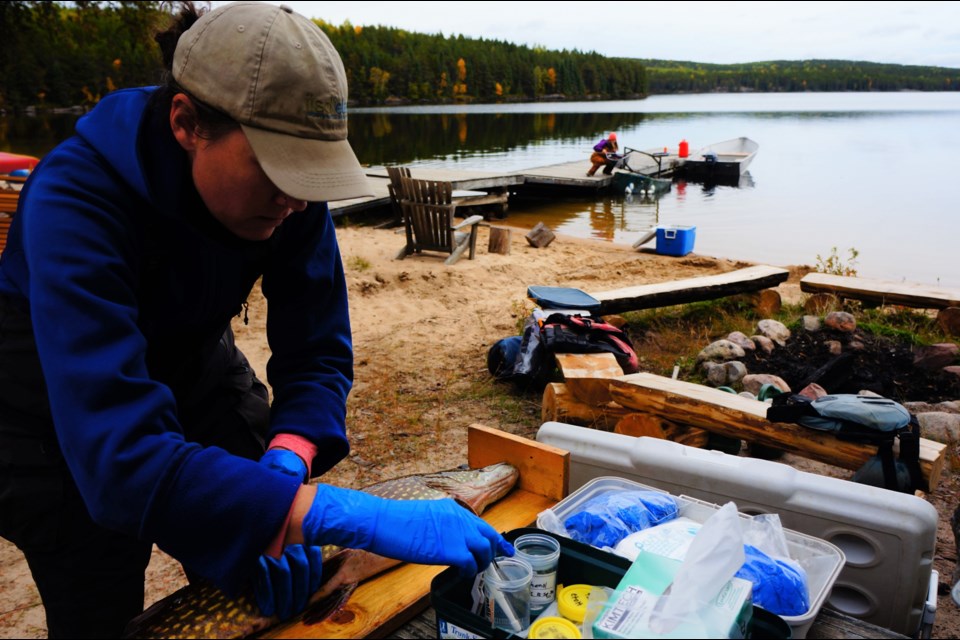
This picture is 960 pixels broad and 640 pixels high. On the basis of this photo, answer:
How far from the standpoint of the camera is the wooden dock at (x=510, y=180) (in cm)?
1447

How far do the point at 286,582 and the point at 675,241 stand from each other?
10.6 m

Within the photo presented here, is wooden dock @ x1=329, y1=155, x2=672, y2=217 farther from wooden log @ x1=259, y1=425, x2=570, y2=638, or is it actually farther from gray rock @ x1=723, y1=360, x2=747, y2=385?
wooden log @ x1=259, y1=425, x2=570, y2=638

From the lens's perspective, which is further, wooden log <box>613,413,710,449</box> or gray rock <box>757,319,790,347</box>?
gray rock <box>757,319,790,347</box>

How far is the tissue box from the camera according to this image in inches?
45.8

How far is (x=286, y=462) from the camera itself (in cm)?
175

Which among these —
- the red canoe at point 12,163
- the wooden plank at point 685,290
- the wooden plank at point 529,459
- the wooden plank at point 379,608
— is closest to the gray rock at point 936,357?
the wooden plank at point 685,290

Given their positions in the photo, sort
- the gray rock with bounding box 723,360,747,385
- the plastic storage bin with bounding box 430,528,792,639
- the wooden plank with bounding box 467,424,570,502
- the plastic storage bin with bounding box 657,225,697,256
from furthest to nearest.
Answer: the plastic storage bin with bounding box 657,225,697,256 → the gray rock with bounding box 723,360,747,385 → the wooden plank with bounding box 467,424,570,502 → the plastic storage bin with bounding box 430,528,792,639

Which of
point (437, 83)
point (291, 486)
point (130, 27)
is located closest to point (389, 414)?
point (291, 486)

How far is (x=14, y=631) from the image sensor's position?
2746mm

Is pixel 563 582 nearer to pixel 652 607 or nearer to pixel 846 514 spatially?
pixel 652 607

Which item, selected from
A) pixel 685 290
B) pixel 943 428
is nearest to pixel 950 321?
pixel 685 290

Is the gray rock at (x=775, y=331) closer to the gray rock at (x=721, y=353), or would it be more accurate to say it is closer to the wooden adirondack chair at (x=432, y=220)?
the gray rock at (x=721, y=353)

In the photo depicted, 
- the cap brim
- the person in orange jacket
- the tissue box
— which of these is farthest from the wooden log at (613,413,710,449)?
the person in orange jacket

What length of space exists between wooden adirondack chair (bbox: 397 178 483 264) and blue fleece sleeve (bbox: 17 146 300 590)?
8387 mm
